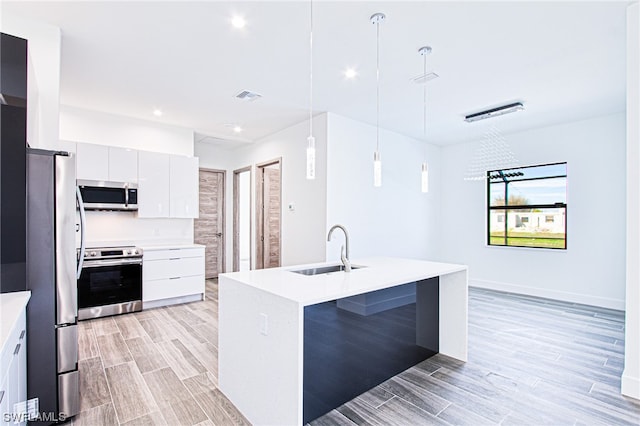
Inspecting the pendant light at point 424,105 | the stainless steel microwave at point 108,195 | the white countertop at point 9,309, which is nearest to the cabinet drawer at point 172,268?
the stainless steel microwave at point 108,195

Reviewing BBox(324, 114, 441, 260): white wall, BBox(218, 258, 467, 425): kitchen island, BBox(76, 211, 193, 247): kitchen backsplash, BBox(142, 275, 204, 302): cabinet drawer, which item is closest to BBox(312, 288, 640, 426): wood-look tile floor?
BBox(218, 258, 467, 425): kitchen island

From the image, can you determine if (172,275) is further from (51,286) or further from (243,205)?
(51,286)

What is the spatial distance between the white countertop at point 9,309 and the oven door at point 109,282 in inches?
95.1

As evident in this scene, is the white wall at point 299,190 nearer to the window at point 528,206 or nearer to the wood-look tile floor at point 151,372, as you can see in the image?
the wood-look tile floor at point 151,372

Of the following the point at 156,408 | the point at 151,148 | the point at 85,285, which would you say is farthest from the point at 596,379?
the point at 151,148

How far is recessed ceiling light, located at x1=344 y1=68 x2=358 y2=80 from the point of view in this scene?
10.4ft

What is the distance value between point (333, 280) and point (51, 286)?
1694 millimetres

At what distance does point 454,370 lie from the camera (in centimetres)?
267

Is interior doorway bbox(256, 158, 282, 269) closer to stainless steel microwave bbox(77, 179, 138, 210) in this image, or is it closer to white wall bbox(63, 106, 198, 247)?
white wall bbox(63, 106, 198, 247)

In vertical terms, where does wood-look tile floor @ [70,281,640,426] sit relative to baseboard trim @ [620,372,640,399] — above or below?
below

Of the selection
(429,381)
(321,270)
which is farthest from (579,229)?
(321,270)

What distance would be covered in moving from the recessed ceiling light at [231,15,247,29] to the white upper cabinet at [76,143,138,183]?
2.90 m

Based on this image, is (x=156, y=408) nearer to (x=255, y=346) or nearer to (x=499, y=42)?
(x=255, y=346)

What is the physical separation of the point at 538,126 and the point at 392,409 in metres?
4.99
